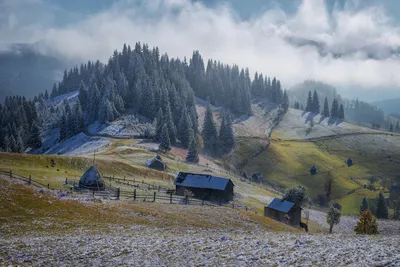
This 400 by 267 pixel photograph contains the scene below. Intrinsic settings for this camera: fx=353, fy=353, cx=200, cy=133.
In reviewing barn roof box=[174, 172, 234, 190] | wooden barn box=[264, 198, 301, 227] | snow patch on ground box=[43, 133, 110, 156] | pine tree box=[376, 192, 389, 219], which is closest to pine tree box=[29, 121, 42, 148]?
snow patch on ground box=[43, 133, 110, 156]

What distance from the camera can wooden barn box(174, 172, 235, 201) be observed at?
7462cm

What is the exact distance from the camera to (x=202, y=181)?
76.2 meters

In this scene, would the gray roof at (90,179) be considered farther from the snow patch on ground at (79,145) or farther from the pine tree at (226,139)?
the pine tree at (226,139)

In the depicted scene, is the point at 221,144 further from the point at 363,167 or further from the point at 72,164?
the point at 72,164

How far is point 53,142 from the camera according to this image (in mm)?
154625

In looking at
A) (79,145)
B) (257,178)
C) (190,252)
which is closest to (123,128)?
(79,145)

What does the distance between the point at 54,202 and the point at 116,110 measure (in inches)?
5106

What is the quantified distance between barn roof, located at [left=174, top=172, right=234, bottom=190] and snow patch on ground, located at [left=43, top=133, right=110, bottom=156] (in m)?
54.4

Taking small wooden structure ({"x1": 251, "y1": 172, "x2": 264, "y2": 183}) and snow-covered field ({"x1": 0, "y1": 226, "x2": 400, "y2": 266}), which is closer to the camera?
snow-covered field ({"x1": 0, "y1": 226, "x2": 400, "y2": 266})

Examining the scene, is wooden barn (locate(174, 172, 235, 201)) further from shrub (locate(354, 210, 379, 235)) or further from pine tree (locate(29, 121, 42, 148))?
pine tree (locate(29, 121, 42, 148))

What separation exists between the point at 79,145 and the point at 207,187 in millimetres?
77834

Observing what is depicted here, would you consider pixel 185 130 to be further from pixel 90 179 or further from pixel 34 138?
pixel 90 179

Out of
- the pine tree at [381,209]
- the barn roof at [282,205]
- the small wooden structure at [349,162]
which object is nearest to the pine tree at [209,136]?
the small wooden structure at [349,162]

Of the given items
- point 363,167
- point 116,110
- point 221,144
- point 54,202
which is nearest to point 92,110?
point 116,110
